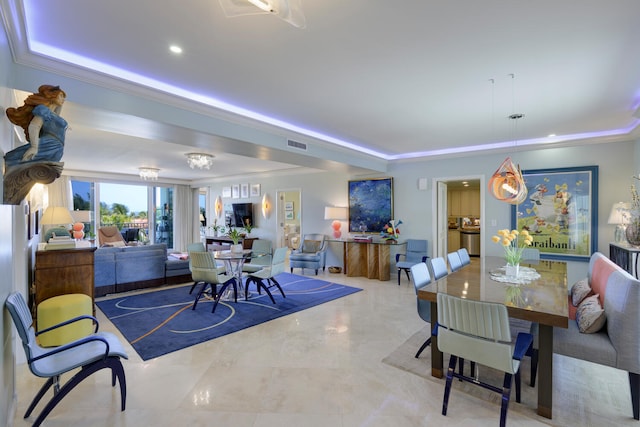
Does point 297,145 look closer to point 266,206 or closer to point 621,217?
point 621,217

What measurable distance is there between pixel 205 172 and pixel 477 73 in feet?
26.1

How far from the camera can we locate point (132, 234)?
31.7 ft

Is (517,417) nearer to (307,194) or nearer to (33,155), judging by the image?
(33,155)

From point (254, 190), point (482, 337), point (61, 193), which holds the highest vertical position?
point (254, 190)

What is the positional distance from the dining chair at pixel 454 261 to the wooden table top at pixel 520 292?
0.74ft

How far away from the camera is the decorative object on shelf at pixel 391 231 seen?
255 inches

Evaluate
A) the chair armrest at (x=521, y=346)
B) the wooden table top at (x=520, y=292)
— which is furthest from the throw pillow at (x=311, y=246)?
the chair armrest at (x=521, y=346)

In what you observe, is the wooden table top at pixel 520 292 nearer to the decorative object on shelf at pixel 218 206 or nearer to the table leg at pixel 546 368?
the table leg at pixel 546 368

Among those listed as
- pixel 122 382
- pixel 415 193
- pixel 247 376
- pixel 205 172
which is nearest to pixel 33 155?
pixel 122 382

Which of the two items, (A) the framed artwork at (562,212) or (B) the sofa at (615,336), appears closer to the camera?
(B) the sofa at (615,336)

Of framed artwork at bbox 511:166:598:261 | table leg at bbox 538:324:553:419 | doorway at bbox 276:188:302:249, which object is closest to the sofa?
table leg at bbox 538:324:553:419

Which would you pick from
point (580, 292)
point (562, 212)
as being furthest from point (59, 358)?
point (562, 212)

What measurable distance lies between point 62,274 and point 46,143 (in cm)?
253

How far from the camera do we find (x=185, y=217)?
10.8 m
